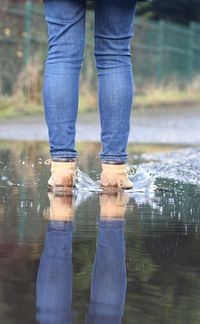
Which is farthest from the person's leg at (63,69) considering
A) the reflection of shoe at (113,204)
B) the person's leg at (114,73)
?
the reflection of shoe at (113,204)

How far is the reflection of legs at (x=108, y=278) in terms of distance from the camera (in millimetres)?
2451

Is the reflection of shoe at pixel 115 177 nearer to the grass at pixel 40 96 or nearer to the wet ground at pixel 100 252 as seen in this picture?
the wet ground at pixel 100 252

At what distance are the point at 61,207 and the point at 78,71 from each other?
3.46 feet

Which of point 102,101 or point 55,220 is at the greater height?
point 102,101

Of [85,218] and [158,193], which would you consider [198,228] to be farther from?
[158,193]

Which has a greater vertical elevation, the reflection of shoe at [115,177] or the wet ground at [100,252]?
the reflection of shoe at [115,177]

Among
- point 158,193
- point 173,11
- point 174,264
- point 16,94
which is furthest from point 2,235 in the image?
point 173,11

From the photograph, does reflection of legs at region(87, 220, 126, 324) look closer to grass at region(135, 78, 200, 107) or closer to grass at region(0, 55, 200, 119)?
grass at region(0, 55, 200, 119)

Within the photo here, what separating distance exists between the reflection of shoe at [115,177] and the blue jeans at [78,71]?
1.6 inches

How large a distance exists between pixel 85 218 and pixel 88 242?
0.56 meters

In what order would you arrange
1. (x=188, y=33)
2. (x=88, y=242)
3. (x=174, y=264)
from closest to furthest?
(x=174, y=264) → (x=88, y=242) → (x=188, y=33)

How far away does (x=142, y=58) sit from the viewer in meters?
25.9

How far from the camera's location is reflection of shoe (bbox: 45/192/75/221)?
4.00m

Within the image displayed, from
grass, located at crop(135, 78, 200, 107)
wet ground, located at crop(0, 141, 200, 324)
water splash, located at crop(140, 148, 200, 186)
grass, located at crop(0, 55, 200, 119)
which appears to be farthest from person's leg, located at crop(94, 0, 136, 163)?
grass, located at crop(135, 78, 200, 107)
